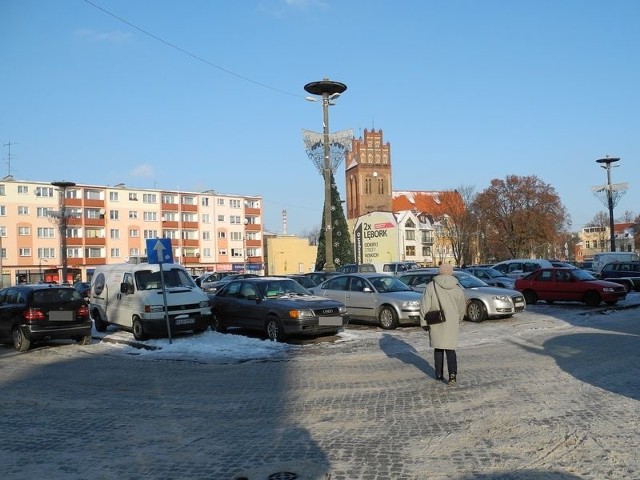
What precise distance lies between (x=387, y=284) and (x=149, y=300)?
278 inches

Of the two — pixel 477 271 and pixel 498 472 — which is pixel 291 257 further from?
pixel 498 472

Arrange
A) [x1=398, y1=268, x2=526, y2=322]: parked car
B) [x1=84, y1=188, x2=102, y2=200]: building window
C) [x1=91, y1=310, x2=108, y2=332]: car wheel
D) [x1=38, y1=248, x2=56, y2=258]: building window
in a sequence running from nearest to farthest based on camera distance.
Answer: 1. [x1=398, y1=268, x2=526, y2=322]: parked car
2. [x1=91, y1=310, x2=108, y2=332]: car wheel
3. [x1=38, y1=248, x2=56, y2=258]: building window
4. [x1=84, y1=188, x2=102, y2=200]: building window

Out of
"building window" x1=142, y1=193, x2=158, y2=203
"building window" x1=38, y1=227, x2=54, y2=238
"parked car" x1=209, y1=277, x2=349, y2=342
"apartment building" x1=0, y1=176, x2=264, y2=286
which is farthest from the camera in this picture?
"building window" x1=142, y1=193, x2=158, y2=203

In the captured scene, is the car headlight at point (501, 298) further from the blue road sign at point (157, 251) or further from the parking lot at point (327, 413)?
the blue road sign at point (157, 251)

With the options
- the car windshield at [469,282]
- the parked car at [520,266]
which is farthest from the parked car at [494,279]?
the car windshield at [469,282]

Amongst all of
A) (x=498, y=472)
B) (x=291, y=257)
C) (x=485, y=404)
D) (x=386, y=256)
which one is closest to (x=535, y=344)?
(x=485, y=404)

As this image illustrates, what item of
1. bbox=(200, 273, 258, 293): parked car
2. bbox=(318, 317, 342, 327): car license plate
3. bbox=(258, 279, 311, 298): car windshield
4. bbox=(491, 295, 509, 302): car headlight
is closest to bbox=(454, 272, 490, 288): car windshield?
bbox=(491, 295, 509, 302): car headlight

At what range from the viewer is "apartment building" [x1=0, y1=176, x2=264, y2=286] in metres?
81.6

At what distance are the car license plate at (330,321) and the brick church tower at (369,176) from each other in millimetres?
92935

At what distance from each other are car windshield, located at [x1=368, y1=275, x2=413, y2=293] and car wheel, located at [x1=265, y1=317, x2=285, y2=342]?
4.41 m

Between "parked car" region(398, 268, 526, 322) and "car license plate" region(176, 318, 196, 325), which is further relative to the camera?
"parked car" region(398, 268, 526, 322)

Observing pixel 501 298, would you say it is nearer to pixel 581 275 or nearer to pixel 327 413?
pixel 581 275

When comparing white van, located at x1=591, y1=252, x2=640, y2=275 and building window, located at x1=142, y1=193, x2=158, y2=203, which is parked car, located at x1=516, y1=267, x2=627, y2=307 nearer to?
white van, located at x1=591, y1=252, x2=640, y2=275

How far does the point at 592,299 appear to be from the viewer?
75.0ft
